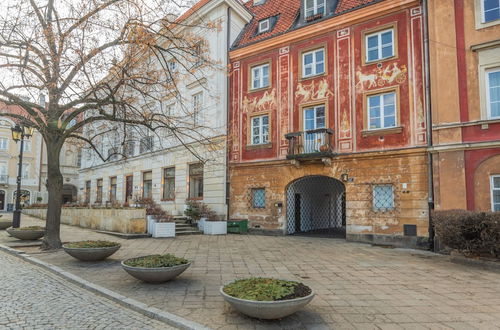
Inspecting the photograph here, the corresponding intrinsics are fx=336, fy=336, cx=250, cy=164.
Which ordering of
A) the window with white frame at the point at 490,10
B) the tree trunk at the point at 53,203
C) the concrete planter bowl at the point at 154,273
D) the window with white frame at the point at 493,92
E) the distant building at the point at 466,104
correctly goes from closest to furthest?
1. the concrete planter bowl at the point at 154,273
2. the tree trunk at the point at 53,203
3. the distant building at the point at 466,104
4. the window with white frame at the point at 493,92
5. the window with white frame at the point at 490,10

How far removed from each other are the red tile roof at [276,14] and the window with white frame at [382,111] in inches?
180

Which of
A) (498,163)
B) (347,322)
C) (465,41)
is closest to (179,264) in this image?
(347,322)

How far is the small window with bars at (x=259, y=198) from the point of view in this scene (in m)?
17.0

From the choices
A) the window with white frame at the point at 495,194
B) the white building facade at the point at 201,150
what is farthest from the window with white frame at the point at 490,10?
the white building facade at the point at 201,150

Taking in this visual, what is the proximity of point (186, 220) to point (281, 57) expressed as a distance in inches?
384

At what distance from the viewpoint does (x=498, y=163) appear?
36.6 ft

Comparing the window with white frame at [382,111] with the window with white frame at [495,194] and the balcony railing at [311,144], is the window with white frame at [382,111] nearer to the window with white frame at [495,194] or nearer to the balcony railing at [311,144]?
the balcony railing at [311,144]

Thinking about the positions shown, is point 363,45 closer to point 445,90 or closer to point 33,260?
point 445,90

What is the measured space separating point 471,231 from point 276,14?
14688 millimetres

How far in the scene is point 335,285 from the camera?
6.67 m

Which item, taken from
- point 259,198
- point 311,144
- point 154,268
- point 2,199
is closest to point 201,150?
point 259,198

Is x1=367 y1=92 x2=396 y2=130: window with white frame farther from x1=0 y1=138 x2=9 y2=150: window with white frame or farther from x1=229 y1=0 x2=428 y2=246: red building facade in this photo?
x1=0 y1=138 x2=9 y2=150: window with white frame

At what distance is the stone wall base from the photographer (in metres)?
12.3

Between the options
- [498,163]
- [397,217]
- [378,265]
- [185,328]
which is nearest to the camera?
[185,328]
